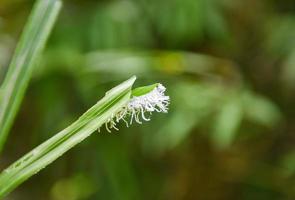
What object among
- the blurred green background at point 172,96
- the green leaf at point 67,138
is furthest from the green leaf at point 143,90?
the blurred green background at point 172,96

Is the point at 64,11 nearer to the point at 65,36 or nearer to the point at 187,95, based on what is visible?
the point at 65,36

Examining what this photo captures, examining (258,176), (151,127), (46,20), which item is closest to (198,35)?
(151,127)

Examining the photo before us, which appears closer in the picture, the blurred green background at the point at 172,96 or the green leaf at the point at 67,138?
the green leaf at the point at 67,138

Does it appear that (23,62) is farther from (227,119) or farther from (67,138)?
(227,119)

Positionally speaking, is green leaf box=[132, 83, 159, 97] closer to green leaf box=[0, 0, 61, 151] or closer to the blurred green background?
green leaf box=[0, 0, 61, 151]

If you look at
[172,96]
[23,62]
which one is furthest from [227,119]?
[23,62]

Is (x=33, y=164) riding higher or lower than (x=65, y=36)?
lower

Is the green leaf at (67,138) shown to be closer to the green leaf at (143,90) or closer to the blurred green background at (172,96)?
the green leaf at (143,90)
